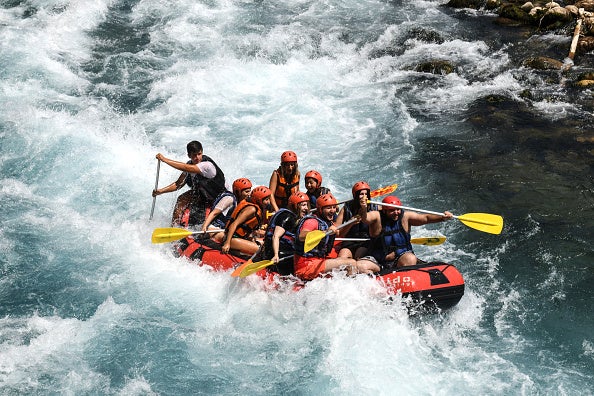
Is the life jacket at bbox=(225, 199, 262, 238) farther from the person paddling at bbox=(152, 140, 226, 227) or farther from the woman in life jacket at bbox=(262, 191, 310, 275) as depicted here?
the person paddling at bbox=(152, 140, 226, 227)

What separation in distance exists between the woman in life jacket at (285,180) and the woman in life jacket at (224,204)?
0.51m

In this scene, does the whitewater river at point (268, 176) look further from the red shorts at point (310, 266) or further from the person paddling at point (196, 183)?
the person paddling at point (196, 183)

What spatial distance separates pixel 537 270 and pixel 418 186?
9.43 ft

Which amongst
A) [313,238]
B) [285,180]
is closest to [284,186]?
[285,180]

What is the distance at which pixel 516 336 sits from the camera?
8297 millimetres

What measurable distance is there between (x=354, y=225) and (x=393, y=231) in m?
0.55

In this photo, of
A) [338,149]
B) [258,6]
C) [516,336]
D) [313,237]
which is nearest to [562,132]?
[338,149]

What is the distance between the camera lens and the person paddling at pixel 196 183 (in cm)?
920

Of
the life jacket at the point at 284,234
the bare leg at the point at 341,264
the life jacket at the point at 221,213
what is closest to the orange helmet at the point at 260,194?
the life jacket at the point at 284,234

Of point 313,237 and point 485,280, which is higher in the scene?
point 313,237

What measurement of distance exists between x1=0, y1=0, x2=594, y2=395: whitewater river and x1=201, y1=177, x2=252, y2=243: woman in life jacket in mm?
651

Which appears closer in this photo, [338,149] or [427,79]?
[338,149]

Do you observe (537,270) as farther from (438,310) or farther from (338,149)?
(338,149)

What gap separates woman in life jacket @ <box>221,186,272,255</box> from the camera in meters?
8.49
